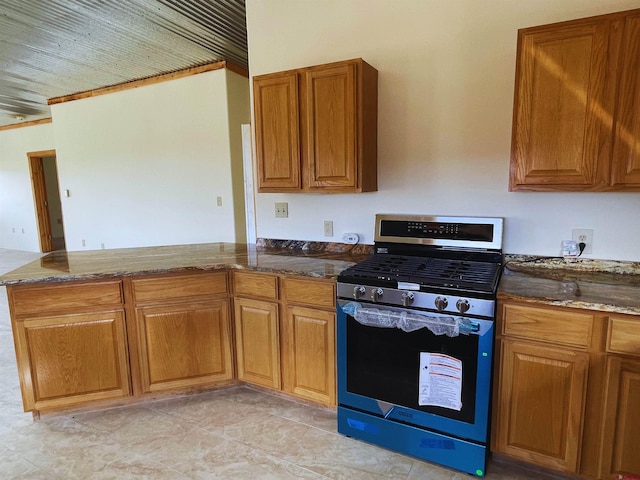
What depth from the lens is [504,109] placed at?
7.32 feet

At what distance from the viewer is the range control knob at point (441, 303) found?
5.93 ft

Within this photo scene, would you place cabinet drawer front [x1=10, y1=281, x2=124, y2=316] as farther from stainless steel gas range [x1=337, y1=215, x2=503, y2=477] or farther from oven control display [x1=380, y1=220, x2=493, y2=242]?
oven control display [x1=380, y1=220, x2=493, y2=242]

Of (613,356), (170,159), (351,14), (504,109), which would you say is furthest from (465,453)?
(170,159)

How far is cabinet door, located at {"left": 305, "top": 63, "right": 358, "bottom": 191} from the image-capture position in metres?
2.31

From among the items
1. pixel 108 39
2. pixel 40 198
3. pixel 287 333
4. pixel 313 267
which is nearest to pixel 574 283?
pixel 313 267

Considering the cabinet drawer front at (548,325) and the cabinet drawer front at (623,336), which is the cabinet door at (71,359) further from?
the cabinet drawer front at (623,336)

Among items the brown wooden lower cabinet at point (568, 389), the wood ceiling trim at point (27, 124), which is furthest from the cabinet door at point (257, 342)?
the wood ceiling trim at point (27, 124)

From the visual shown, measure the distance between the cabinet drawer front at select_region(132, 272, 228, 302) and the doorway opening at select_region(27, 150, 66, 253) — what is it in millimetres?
6810

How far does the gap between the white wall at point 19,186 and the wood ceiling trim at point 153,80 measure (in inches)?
84.7

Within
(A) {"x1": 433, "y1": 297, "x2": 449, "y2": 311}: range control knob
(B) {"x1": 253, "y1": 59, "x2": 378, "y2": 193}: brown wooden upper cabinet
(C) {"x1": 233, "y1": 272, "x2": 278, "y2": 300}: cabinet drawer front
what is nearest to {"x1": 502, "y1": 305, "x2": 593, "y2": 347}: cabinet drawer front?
(A) {"x1": 433, "y1": 297, "x2": 449, "y2": 311}: range control knob

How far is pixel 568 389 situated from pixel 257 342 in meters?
1.66

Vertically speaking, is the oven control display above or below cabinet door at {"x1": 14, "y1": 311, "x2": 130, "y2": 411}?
above

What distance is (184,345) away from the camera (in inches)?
98.3

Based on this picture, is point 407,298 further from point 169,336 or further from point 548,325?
point 169,336
